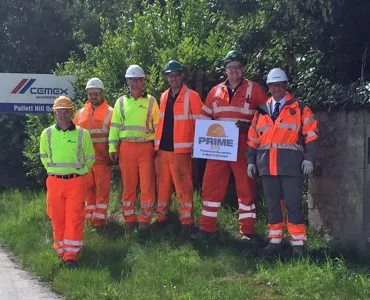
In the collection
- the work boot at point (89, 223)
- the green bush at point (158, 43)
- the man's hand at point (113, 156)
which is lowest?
the work boot at point (89, 223)

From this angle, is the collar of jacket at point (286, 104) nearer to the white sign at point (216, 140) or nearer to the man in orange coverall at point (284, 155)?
the man in orange coverall at point (284, 155)

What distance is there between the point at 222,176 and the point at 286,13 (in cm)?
208

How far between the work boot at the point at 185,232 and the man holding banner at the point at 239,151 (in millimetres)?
161

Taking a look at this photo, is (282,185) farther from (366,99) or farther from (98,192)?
(98,192)

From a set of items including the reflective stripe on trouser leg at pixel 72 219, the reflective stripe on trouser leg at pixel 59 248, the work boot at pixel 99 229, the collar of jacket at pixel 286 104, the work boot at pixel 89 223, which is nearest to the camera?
the collar of jacket at pixel 286 104

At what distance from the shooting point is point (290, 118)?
749 centimetres

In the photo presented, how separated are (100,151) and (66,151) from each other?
52.7 inches

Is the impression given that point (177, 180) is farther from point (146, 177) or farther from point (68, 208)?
point (68, 208)

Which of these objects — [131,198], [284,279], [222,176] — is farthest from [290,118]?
[131,198]

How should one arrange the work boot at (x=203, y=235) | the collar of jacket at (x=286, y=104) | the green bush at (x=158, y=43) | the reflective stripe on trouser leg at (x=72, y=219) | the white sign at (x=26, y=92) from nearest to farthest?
the collar of jacket at (x=286, y=104) → the reflective stripe on trouser leg at (x=72, y=219) → the work boot at (x=203, y=235) → the green bush at (x=158, y=43) → the white sign at (x=26, y=92)

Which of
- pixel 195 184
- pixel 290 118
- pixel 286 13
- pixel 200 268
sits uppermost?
pixel 286 13

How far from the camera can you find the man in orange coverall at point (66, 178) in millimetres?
7898

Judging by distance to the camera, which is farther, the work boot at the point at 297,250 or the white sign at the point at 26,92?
the white sign at the point at 26,92

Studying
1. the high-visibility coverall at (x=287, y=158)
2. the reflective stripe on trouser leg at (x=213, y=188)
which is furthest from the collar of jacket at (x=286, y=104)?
the reflective stripe on trouser leg at (x=213, y=188)
